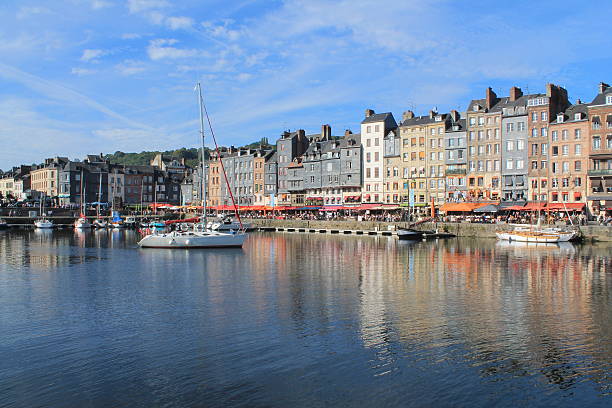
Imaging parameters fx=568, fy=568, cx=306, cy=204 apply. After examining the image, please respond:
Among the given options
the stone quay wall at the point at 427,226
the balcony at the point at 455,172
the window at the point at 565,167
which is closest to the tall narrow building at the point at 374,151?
the balcony at the point at 455,172

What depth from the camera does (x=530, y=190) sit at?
81.7 meters

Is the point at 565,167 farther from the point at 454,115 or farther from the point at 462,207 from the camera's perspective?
the point at 454,115

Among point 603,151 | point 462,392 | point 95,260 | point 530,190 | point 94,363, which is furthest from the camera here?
point 530,190

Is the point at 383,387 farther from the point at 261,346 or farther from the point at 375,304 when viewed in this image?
the point at 375,304

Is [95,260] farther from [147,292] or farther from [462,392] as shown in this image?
[462,392]

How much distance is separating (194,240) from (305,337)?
120 feet

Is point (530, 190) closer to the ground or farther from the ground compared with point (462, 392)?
farther from the ground

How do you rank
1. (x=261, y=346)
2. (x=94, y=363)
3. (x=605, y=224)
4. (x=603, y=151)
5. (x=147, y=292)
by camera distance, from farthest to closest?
(x=603, y=151)
(x=605, y=224)
(x=147, y=292)
(x=261, y=346)
(x=94, y=363)

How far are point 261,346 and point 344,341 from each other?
9.94 feet

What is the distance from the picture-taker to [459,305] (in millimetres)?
27047

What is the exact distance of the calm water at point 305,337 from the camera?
16031 mm

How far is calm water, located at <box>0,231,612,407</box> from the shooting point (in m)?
16.0

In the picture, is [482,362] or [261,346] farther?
[261,346]

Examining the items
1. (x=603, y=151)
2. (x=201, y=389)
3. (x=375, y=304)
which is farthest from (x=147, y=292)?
(x=603, y=151)
